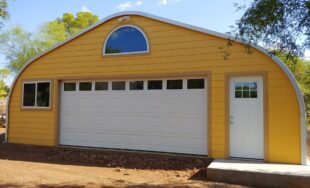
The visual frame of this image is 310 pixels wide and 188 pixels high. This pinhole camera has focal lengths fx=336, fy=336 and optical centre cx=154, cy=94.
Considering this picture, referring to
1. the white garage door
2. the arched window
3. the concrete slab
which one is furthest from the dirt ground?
the arched window

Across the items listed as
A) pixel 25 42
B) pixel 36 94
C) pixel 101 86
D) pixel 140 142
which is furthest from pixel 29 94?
pixel 25 42

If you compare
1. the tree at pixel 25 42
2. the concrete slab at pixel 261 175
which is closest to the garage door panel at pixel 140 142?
the concrete slab at pixel 261 175

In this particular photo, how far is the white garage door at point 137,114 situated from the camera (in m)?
10.0

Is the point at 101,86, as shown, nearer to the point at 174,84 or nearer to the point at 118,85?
the point at 118,85

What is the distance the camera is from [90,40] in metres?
11.6

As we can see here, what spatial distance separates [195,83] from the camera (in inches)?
397

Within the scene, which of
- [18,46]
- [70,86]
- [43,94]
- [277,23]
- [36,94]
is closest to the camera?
[277,23]

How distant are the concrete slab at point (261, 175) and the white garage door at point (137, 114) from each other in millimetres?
2071

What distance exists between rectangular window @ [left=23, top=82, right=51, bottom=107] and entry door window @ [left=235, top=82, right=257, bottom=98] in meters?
6.69

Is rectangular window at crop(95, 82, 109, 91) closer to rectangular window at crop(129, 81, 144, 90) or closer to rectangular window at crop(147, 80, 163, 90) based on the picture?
rectangular window at crop(129, 81, 144, 90)

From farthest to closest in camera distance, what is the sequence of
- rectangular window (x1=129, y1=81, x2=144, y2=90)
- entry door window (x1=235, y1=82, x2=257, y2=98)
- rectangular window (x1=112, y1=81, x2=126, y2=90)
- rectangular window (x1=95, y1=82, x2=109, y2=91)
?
1. rectangular window (x1=95, y1=82, x2=109, y2=91)
2. rectangular window (x1=112, y1=81, x2=126, y2=90)
3. rectangular window (x1=129, y1=81, x2=144, y2=90)
4. entry door window (x1=235, y1=82, x2=257, y2=98)

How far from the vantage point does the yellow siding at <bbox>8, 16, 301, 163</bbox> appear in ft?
29.0

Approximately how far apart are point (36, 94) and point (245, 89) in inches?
297

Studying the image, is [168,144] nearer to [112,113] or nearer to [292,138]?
[112,113]
